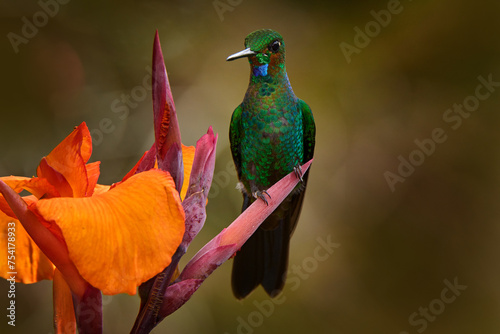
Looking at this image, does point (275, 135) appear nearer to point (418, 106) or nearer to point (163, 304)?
point (163, 304)

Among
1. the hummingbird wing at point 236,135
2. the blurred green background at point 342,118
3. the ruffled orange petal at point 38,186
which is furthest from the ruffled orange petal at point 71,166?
the blurred green background at point 342,118

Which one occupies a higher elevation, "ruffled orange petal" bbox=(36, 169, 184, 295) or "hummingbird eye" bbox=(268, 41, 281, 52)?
"hummingbird eye" bbox=(268, 41, 281, 52)

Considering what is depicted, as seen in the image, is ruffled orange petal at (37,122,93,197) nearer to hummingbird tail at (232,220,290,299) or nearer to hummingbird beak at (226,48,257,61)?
hummingbird beak at (226,48,257,61)

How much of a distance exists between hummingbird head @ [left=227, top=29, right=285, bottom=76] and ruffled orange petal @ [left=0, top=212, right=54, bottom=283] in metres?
0.33

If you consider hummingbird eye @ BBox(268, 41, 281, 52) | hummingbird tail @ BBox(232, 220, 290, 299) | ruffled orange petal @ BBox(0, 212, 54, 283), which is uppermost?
hummingbird eye @ BBox(268, 41, 281, 52)

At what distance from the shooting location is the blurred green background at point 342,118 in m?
1.40

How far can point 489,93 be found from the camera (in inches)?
62.4

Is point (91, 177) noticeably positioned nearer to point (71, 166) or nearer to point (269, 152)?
point (71, 166)

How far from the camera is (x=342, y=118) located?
59.3 inches

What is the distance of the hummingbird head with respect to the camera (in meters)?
0.78

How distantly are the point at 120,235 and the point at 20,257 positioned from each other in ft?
0.69

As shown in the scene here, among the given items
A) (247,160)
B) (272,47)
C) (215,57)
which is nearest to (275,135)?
(247,160)

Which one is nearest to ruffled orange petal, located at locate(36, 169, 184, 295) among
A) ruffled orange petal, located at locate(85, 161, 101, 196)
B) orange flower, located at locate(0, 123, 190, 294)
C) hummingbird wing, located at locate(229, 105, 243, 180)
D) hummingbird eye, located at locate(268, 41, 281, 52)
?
orange flower, located at locate(0, 123, 190, 294)

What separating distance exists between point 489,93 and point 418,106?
193 mm
